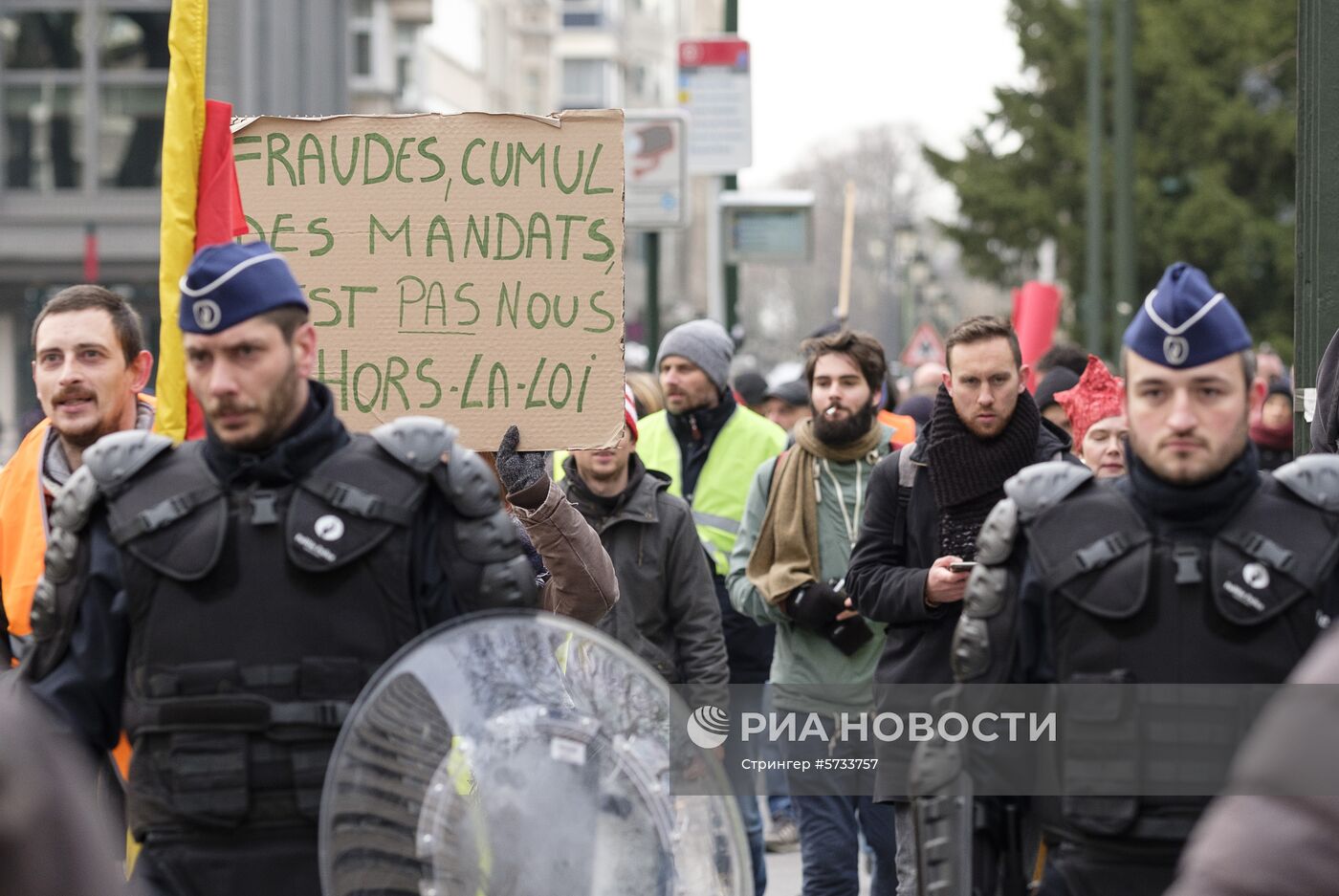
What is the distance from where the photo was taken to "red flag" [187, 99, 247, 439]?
5195 mm

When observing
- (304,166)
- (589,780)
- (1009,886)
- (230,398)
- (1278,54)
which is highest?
(1278,54)

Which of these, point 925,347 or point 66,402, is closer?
point 66,402

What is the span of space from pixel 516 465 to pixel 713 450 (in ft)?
10.5

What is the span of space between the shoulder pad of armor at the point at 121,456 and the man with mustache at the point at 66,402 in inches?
41.2

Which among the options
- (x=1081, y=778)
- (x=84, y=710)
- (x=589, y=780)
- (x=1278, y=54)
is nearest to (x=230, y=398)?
(x=84, y=710)

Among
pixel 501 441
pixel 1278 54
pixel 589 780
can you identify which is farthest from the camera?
pixel 1278 54

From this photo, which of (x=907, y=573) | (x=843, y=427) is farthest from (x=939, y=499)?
(x=843, y=427)

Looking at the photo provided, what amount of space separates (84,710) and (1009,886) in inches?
67.9

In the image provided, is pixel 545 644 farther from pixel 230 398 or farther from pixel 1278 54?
pixel 1278 54

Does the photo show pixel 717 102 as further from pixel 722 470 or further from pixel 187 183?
pixel 187 183

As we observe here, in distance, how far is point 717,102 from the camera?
14539 mm

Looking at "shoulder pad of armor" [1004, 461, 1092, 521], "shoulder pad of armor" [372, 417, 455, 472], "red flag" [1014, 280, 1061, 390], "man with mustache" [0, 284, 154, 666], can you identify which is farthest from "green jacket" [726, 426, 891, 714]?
"red flag" [1014, 280, 1061, 390]

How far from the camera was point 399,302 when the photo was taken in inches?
221

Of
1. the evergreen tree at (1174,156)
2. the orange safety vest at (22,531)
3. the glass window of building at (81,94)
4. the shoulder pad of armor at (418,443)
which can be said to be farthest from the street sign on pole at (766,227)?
the glass window of building at (81,94)
